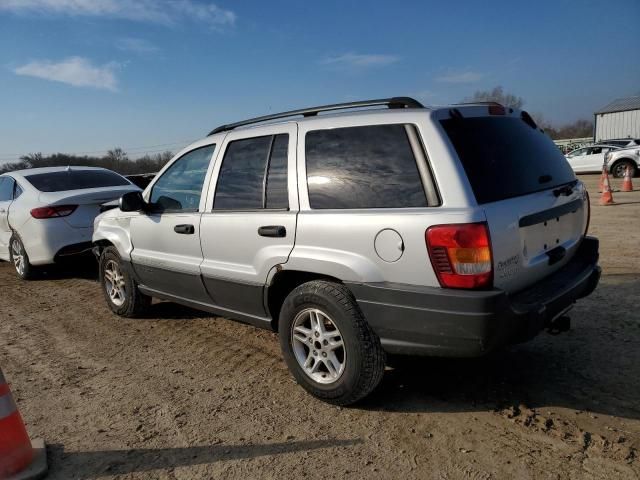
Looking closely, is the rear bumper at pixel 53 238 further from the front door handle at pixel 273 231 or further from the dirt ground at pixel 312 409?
the front door handle at pixel 273 231

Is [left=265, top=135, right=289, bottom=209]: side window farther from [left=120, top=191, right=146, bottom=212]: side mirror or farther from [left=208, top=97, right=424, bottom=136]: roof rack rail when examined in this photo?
[left=120, top=191, right=146, bottom=212]: side mirror

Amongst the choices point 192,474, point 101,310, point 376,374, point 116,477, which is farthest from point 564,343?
point 101,310

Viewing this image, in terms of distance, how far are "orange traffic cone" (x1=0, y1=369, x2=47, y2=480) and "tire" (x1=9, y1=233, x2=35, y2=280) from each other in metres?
5.09

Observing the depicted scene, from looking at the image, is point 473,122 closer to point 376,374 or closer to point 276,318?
point 376,374

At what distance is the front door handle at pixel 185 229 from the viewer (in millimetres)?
4055

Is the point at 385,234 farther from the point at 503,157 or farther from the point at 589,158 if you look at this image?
the point at 589,158

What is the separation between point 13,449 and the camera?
257cm

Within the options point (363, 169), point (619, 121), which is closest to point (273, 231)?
point (363, 169)

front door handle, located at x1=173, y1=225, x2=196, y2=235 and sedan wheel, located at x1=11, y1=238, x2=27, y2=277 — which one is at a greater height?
front door handle, located at x1=173, y1=225, x2=196, y2=235

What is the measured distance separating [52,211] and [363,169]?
204 inches

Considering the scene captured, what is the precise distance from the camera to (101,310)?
18.5 feet

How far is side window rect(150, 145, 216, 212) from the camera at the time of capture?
414 cm

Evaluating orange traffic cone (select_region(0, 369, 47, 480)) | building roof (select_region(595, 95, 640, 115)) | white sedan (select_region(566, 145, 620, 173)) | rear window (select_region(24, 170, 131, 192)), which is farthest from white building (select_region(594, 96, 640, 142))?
orange traffic cone (select_region(0, 369, 47, 480))

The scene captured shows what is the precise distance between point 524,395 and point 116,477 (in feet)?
8.27
